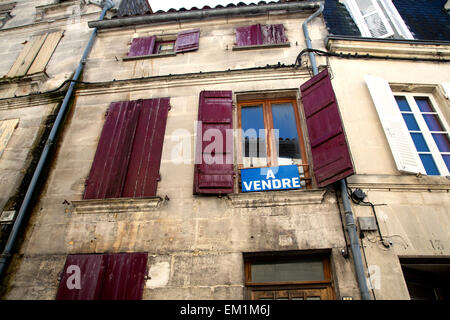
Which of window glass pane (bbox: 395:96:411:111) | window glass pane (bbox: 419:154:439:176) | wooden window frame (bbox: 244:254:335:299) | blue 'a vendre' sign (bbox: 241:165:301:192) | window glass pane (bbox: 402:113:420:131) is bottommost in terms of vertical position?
wooden window frame (bbox: 244:254:335:299)

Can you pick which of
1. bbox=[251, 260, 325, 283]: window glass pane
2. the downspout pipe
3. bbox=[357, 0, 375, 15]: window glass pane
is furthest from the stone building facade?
bbox=[357, 0, 375, 15]: window glass pane

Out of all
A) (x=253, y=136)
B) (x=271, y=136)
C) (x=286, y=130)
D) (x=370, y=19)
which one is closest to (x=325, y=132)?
(x=286, y=130)

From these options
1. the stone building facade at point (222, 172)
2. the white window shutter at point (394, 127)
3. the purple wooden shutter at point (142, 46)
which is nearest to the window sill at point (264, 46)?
the stone building facade at point (222, 172)

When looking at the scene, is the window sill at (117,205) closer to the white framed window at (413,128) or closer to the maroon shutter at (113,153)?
the maroon shutter at (113,153)

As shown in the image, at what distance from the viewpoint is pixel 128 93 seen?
19.6ft

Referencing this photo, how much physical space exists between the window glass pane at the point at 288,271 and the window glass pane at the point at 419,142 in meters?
2.85

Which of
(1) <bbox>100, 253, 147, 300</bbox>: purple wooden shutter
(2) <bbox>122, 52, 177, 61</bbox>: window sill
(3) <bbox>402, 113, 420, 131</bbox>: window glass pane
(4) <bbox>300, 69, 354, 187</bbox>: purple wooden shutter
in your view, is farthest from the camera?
(2) <bbox>122, 52, 177, 61</bbox>: window sill

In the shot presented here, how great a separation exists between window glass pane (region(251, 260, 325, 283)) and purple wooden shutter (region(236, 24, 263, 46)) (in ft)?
16.2

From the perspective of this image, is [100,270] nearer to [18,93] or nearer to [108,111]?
[108,111]

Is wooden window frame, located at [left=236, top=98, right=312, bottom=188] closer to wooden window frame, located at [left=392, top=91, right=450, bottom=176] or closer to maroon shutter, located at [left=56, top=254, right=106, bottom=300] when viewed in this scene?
wooden window frame, located at [left=392, top=91, right=450, bottom=176]

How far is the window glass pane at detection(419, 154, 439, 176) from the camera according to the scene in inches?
181

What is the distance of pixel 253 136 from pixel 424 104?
359cm

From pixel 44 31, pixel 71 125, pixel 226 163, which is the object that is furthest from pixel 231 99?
pixel 44 31

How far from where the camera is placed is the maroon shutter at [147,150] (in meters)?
4.63
